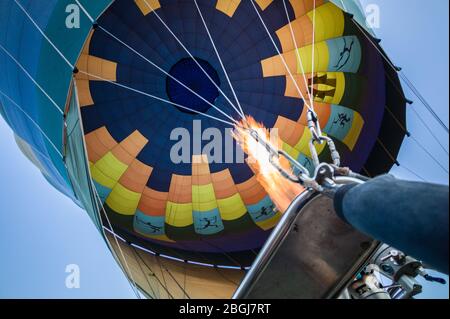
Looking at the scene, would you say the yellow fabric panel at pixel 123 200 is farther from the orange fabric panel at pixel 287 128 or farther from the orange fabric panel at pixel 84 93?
the orange fabric panel at pixel 287 128

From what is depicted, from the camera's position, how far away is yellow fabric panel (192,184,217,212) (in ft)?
23.7

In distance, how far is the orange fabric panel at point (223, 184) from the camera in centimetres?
727

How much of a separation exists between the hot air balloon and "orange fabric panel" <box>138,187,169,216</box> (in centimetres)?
2

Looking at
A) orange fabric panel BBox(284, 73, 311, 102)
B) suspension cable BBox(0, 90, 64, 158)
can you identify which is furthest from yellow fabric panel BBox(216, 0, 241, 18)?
suspension cable BBox(0, 90, 64, 158)

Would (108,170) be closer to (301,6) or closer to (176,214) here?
(176,214)

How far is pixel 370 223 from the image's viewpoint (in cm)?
175

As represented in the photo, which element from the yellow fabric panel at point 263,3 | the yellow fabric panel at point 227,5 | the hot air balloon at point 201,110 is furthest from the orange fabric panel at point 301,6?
the yellow fabric panel at point 227,5

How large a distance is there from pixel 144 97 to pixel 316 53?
302cm

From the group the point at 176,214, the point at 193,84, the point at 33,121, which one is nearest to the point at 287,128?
the point at 193,84

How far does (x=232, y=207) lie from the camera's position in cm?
722

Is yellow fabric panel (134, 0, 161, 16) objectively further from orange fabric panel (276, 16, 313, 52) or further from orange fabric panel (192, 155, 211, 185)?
orange fabric panel (192, 155, 211, 185)

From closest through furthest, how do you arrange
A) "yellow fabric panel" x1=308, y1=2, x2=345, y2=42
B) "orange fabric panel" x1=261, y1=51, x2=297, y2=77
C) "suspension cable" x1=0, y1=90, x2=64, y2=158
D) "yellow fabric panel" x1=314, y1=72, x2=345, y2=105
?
"suspension cable" x1=0, y1=90, x2=64, y2=158, "yellow fabric panel" x1=308, y1=2, x2=345, y2=42, "yellow fabric panel" x1=314, y1=72, x2=345, y2=105, "orange fabric panel" x1=261, y1=51, x2=297, y2=77

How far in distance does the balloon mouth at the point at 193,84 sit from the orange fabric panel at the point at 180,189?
1.25 m
